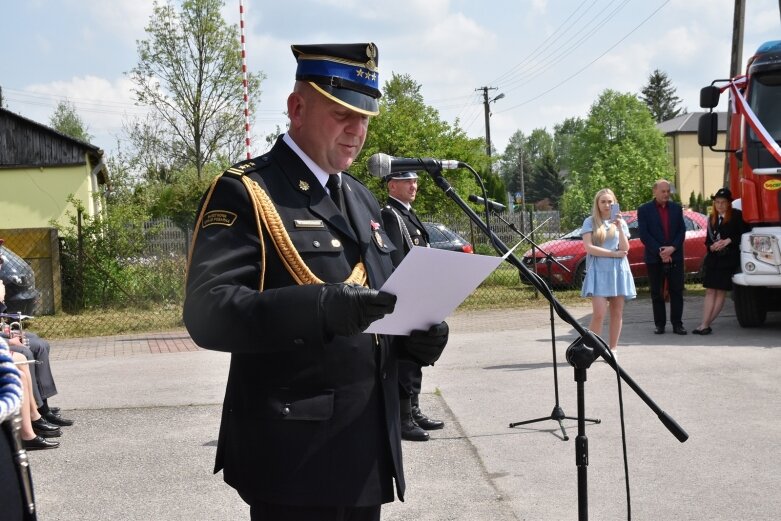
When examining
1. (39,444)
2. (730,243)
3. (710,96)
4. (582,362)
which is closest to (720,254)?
(730,243)

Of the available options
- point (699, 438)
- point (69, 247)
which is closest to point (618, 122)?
point (69, 247)

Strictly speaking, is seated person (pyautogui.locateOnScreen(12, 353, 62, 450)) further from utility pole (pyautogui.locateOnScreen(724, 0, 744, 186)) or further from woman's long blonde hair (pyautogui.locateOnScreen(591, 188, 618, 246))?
utility pole (pyautogui.locateOnScreen(724, 0, 744, 186))

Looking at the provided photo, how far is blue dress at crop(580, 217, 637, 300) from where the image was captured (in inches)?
337

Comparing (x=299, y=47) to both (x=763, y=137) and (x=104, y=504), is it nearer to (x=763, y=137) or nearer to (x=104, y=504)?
(x=104, y=504)

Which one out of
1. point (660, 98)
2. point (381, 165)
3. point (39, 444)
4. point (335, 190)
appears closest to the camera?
point (335, 190)

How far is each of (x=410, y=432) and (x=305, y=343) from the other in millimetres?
4387

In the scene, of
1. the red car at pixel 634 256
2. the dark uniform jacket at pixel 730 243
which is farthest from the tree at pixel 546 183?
the dark uniform jacket at pixel 730 243

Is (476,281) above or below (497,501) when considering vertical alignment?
above

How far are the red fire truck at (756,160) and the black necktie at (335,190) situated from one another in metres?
8.95

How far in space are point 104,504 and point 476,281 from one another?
12.1ft

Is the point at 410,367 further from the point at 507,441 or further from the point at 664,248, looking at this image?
the point at 664,248

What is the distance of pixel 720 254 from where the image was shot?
11.5 metres

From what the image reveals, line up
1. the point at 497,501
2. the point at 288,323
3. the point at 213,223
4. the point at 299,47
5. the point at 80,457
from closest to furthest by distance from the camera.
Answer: the point at 288,323 < the point at 213,223 < the point at 299,47 < the point at 497,501 < the point at 80,457

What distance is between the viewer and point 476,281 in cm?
244
